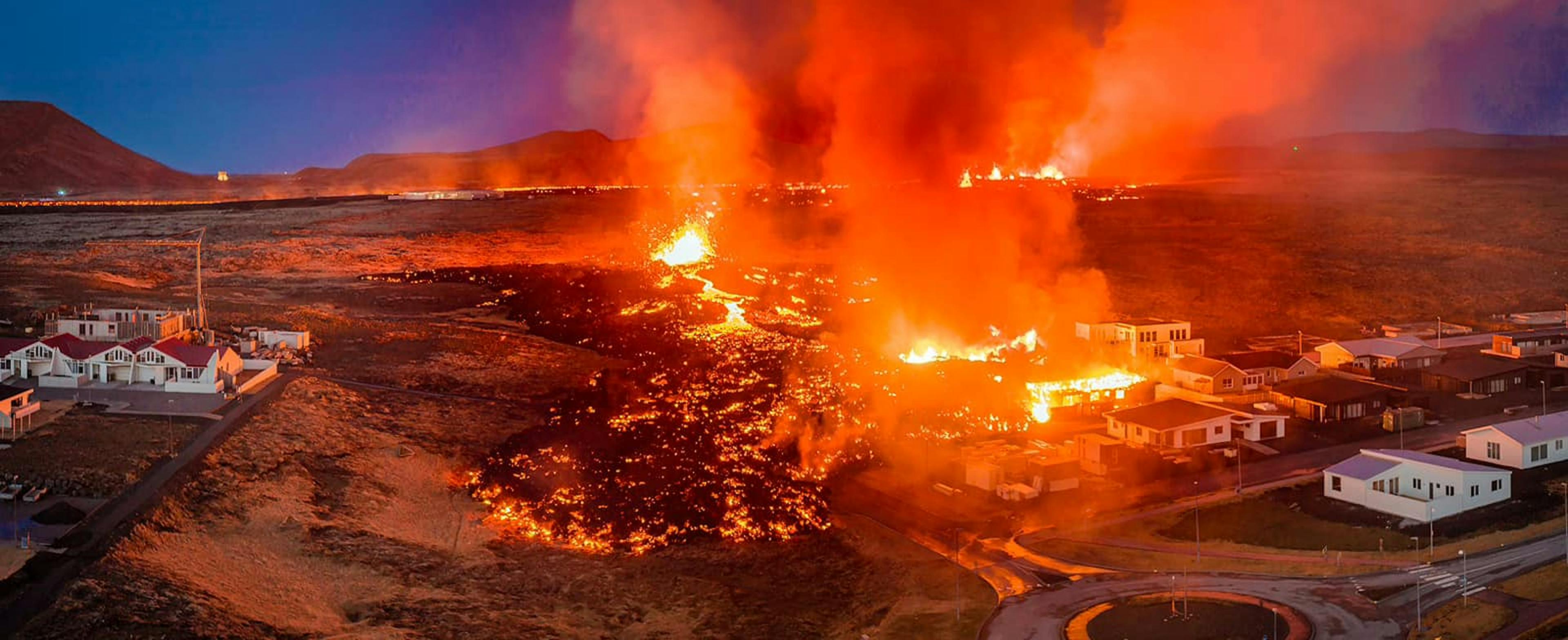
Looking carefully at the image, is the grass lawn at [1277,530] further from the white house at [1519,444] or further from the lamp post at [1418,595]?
the white house at [1519,444]

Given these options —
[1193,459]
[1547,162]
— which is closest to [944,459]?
[1193,459]

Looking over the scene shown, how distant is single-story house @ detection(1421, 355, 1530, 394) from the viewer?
3006 centimetres

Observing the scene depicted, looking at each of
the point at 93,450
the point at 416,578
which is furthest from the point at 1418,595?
the point at 93,450

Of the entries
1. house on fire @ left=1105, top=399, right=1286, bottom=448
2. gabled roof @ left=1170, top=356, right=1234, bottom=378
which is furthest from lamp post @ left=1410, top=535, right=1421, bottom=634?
gabled roof @ left=1170, top=356, right=1234, bottom=378

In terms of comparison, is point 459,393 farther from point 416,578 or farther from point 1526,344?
point 1526,344

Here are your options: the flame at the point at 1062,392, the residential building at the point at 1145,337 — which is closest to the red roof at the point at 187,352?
the flame at the point at 1062,392

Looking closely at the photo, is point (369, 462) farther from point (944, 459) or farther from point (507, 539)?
point (944, 459)

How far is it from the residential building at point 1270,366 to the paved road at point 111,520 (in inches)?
895

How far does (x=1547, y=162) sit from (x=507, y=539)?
329ft

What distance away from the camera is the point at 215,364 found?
83.7 feet

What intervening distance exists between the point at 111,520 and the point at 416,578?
441 cm

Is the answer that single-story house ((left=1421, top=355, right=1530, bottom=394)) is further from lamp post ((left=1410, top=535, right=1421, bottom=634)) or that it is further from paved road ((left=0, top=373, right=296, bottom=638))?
paved road ((left=0, top=373, right=296, bottom=638))

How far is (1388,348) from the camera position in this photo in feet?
109

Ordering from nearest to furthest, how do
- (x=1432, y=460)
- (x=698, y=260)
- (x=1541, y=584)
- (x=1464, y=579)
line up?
(x=1541, y=584)
(x=1464, y=579)
(x=1432, y=460)
(x=698, y=260)
